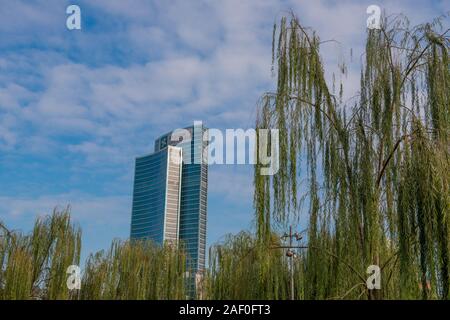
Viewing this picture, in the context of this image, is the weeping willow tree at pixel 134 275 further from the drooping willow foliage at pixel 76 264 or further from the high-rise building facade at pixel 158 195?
the high-rise building facade at pixel 158 195

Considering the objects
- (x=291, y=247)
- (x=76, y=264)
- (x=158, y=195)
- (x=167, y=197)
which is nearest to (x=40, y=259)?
(x=76, y=264)

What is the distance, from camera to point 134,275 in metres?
15.3

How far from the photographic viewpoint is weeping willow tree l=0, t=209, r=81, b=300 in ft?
41.1

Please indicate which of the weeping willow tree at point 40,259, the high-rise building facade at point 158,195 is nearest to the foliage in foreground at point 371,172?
the weeping willow tree at point 40,259

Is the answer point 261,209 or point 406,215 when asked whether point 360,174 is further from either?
point 261,209

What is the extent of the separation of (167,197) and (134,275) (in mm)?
99488

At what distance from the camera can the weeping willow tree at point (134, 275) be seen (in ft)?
49.6

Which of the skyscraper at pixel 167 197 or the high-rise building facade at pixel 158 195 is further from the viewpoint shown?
the skyscraper at pixel 167 197

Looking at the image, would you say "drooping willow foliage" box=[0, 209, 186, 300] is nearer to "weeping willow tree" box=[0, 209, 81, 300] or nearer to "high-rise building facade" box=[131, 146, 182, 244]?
"weeping willow tree" box=[0, 209, 81, 300]

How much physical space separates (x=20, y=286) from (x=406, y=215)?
9.39 m

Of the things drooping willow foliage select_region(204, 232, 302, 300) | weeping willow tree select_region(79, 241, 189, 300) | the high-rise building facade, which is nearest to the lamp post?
drooping willow foliage select_region(204, 232, 302, 300)

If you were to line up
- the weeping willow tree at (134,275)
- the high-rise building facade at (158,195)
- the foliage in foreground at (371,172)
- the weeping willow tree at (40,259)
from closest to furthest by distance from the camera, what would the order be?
the foliage in foreground at (371,172) < the weeping willow tree at (40,259) < the weeping willow tree at (134,275) < the high-rise building facade at (158,195)

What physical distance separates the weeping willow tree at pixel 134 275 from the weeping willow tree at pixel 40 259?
1.41 metres

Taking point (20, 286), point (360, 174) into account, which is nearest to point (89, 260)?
point (20, 286)
